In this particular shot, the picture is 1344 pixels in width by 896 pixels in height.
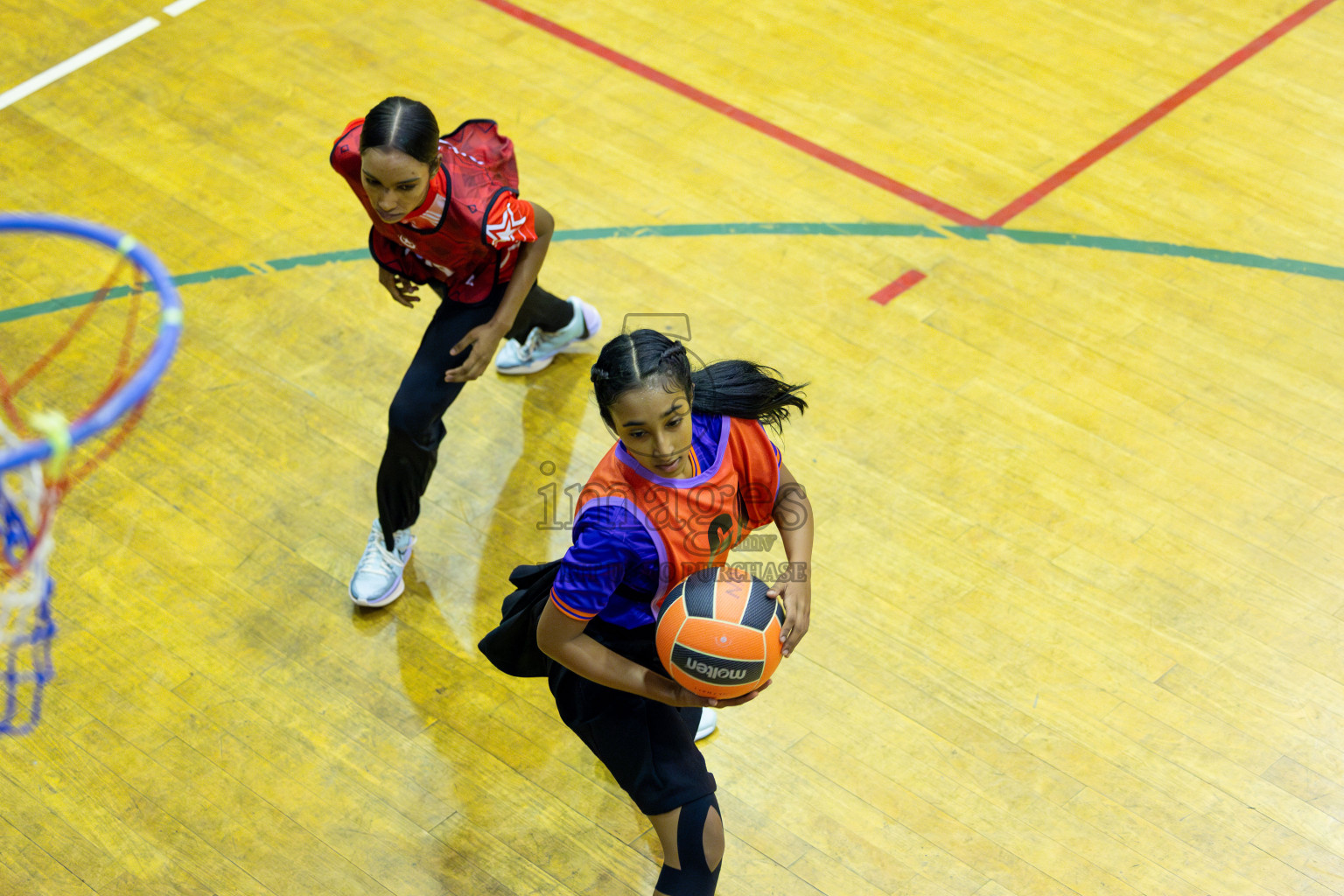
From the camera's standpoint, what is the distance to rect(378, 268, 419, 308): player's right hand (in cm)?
372

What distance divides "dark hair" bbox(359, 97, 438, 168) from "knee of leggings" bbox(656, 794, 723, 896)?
1.77m

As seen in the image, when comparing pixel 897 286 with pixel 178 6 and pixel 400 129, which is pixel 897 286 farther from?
pixel 178 6

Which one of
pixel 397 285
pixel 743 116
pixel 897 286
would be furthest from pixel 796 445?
pixel 743 116

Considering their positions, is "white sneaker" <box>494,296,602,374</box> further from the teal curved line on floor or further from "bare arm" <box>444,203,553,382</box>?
"bare arm" <box>444,203,553,382</box>

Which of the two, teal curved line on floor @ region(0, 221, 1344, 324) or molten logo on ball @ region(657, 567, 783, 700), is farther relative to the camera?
teal curved line on floor @ region(0, 221, 1344, 324)

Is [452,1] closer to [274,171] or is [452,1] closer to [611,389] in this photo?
[274,171]

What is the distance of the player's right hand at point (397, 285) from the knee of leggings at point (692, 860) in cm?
174

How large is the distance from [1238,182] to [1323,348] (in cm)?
103

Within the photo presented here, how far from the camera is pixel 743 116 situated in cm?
559

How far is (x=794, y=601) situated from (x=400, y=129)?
5.14ft

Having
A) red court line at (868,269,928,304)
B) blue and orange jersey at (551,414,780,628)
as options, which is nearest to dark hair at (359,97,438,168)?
blue and orange jersey at (551,414,780,628)

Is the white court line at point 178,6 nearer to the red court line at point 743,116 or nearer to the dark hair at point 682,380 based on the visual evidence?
the red court line at point 743,116

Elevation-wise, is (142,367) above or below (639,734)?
above

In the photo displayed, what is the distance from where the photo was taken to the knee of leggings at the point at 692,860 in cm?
277
